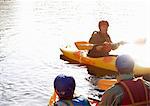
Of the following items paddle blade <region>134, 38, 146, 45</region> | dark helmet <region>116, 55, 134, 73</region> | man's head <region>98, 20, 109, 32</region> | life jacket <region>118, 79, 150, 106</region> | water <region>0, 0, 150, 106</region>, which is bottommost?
water <region>0, 0, 150, 106</region>

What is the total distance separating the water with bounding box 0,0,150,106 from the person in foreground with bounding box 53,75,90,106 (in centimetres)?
505

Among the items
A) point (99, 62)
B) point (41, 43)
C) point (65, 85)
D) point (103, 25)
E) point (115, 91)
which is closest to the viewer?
point (65, 85)

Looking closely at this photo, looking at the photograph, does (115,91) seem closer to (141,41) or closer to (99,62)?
(141,41)

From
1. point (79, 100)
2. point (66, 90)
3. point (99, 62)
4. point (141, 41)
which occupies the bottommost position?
point (99, 62)

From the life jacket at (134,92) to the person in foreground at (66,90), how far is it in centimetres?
59

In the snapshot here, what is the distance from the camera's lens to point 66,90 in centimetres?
453

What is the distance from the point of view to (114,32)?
70.9 ft

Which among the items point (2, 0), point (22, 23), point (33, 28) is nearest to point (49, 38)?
point (33, 28)

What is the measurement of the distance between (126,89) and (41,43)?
13.1 metres

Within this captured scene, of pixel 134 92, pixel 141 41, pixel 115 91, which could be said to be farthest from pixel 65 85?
pixel 141 41

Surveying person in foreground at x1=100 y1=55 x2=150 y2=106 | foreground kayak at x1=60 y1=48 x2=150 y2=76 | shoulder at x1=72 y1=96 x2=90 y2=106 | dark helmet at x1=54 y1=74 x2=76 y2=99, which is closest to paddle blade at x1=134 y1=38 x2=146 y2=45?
foreground kayak at x1=60 y1=48 x2=150 y2=76

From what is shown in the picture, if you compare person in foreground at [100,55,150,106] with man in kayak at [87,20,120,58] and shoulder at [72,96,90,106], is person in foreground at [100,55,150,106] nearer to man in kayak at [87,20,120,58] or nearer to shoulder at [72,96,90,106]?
shoulder at [72,96,90,106]

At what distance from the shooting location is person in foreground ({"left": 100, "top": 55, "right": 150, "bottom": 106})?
4.92 meters

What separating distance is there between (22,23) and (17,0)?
63.8 feet
